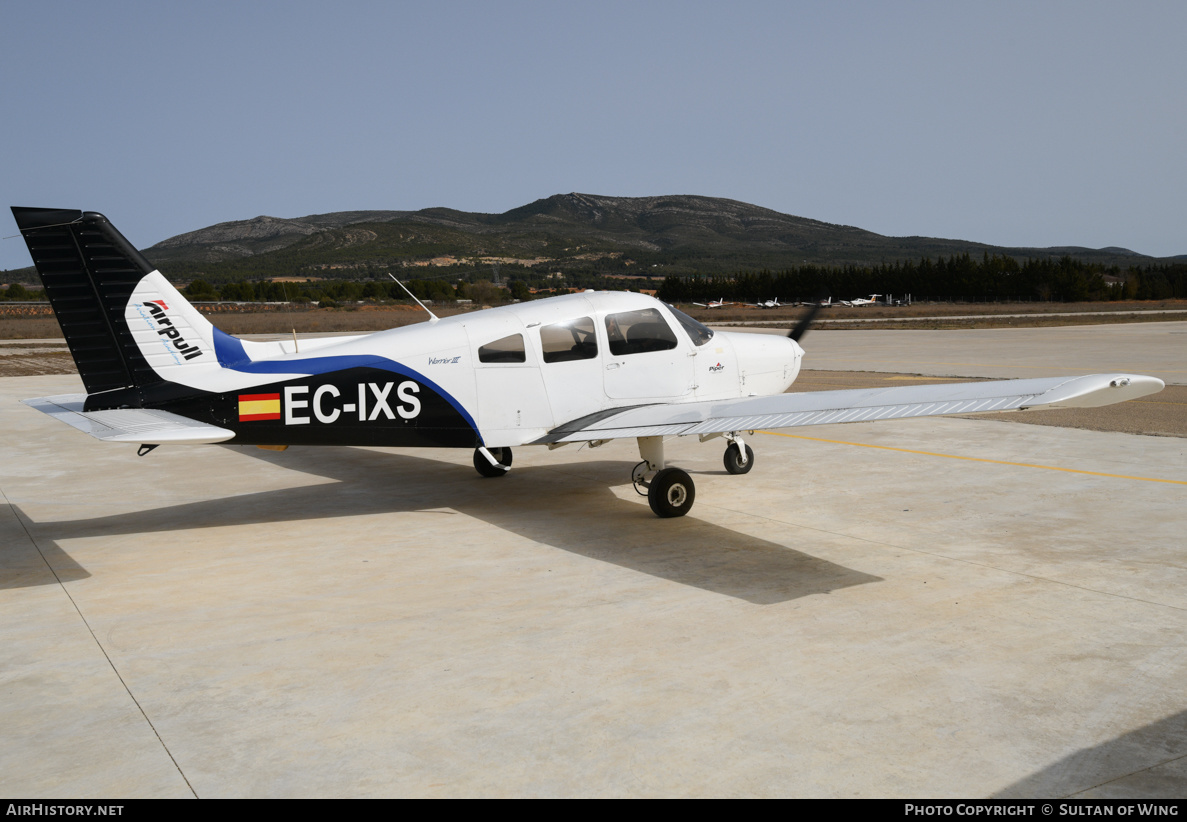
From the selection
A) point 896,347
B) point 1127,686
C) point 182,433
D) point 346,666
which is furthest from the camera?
point 896,347

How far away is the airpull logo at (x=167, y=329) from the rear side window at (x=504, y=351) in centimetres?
289

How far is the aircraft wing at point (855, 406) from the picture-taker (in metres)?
6.71

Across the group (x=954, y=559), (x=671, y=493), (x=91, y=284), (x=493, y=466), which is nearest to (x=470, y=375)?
(x=671, y=493)

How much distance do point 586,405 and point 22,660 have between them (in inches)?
A: 226

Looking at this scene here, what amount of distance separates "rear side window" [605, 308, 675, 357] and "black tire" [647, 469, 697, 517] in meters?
1.57

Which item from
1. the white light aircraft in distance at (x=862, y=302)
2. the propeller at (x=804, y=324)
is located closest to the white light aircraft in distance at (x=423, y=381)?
the propeller at (x=804, y=324)

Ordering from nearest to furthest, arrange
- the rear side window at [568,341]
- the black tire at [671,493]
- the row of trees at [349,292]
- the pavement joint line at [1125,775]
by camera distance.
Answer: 1. the pavement joint line at [1125,775]
2. the black tire at [671,493]
3. the rear side window at [568,341]
4. the row of trees at [349,292]

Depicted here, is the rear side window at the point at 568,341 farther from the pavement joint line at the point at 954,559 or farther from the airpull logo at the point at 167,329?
the airpull logo at the point at 167,329

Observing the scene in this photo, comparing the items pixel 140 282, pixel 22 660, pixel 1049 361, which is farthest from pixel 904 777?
pixel 1049 361

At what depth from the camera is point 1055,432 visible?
13.8 meters

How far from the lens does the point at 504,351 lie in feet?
31.1

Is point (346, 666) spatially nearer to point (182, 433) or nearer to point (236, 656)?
point (236, 656)

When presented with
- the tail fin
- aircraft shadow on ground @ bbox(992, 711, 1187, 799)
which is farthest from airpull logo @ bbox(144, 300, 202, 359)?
aircraft shadow on ground @ bbox(992, 711, 1187, 799)

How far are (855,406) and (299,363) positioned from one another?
5456 mm
